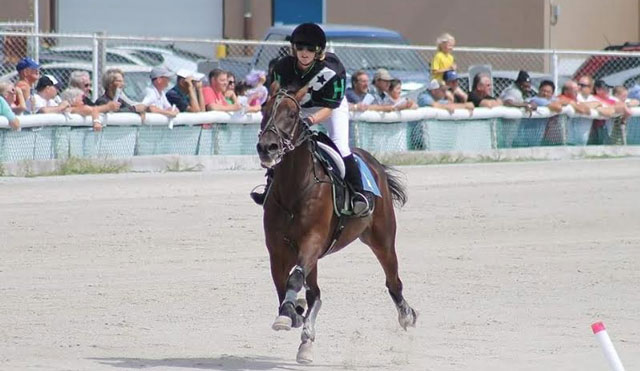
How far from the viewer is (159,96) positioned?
18750 mm

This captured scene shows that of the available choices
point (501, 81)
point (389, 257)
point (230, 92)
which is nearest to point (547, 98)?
point (501, 81)

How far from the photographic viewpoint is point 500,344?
30.2 ft

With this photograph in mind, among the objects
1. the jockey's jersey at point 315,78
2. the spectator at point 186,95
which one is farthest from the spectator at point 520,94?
the jockey's jersey at point 315,78

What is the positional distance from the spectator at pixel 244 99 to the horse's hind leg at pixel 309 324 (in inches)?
404

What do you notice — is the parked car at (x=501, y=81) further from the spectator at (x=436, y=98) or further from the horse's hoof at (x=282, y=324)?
the horse's hoof at (x=282, y=324)

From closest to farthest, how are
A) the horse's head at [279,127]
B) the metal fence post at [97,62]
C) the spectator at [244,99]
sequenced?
1. the horse's head at [279,127]
2. the metal fence post at [97,62]
3. the spectator at [244,99]

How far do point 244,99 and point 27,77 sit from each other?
3380mm

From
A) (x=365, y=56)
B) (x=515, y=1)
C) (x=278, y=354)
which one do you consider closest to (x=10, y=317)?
(x=278, y=354)

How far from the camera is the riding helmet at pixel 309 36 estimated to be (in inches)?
337

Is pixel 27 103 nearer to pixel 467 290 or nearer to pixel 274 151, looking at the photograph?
pixel 467 290

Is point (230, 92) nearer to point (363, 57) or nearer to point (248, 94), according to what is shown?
point (248, 94)

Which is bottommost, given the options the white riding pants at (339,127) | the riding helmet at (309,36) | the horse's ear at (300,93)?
the white riding pants at (339,127)

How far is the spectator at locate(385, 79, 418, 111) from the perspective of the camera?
20.1m

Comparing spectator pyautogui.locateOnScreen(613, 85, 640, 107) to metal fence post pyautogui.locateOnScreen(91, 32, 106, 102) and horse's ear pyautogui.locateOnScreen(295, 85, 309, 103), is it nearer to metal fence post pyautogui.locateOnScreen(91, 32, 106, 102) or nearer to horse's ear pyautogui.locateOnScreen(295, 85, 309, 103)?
metal fence post pyautogui.locateOnScreen(91, 32, 106, 102)
